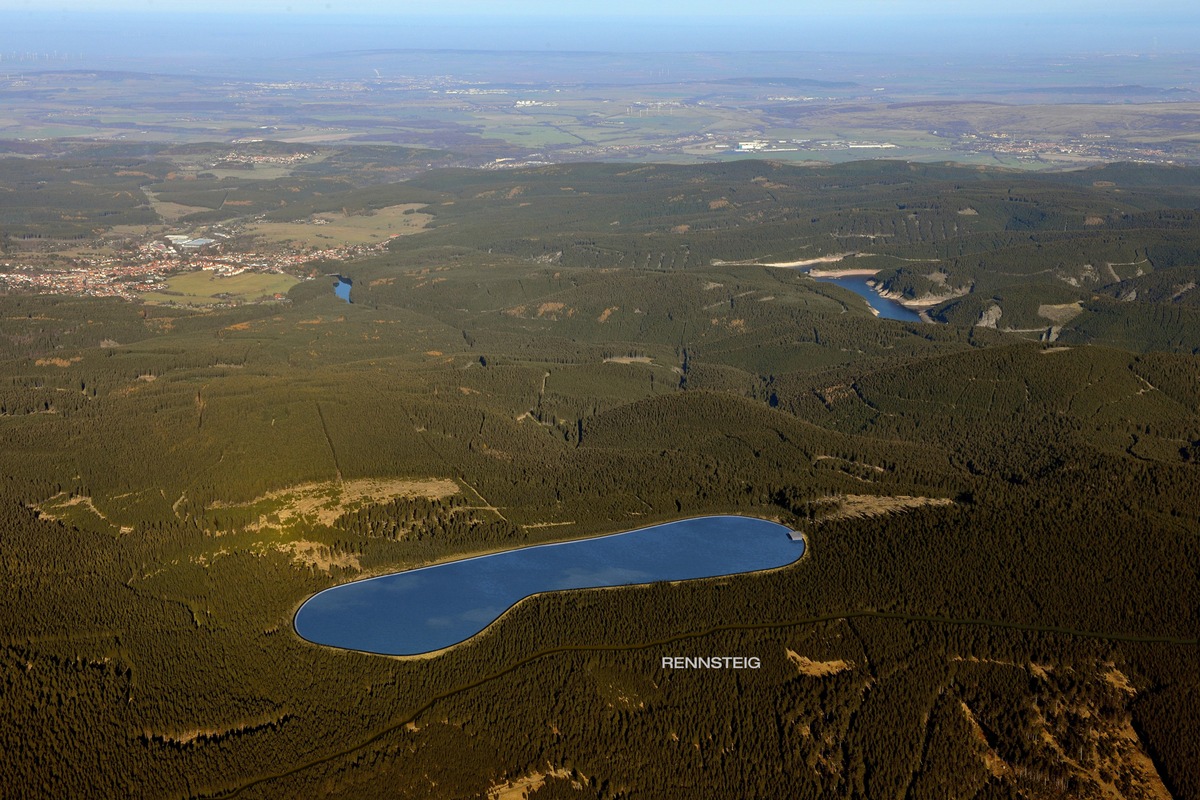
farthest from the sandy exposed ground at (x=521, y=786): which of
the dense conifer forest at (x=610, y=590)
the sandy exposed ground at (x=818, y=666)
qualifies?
the sandy exposed ground at (x=818, y=666)

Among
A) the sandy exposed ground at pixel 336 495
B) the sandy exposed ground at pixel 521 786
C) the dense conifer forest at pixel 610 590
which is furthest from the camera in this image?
the sandy exposed ground at pixel 336 495

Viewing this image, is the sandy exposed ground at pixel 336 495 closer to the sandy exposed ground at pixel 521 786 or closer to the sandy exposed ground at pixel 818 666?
the sandy exposed ground at pixel 521 786

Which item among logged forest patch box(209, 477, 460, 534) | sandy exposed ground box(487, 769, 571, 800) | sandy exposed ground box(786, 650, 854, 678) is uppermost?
logged forest patch box(209, 477, 460, 534)

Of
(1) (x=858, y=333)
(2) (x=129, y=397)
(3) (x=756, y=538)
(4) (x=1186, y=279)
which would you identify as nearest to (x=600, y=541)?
(3) (x=756, y=538)

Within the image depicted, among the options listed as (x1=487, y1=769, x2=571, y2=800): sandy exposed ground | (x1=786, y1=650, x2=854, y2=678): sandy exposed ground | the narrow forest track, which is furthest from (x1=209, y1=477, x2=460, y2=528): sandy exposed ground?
(x1=786, y1=650, x2=854, y2=678): sandy exposed ground

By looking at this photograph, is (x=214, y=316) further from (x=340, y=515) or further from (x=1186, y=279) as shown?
(x=1186, y=279)

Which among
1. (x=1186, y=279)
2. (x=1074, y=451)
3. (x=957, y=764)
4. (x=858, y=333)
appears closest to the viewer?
(x=957, y=764)

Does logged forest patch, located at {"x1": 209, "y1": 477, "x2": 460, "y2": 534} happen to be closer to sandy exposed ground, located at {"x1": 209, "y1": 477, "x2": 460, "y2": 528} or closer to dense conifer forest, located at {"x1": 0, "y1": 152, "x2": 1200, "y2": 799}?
sandy exposed ground, located at {"x1": 209, "y1": 477, "x2": 460, "y2": 528}

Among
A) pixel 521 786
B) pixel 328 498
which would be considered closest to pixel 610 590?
pixel 521 786
